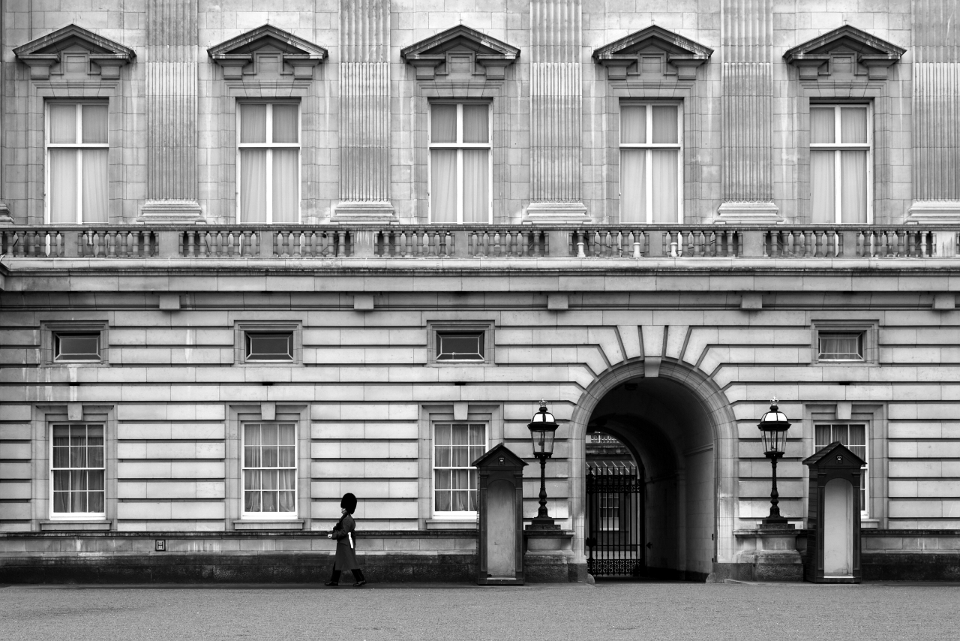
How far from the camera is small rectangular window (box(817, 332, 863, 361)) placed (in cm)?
3750

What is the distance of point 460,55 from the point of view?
123 feet

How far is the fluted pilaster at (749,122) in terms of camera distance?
3741cm

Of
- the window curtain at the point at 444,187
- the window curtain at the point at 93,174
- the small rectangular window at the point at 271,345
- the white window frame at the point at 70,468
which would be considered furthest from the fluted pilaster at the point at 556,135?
the white window frame at the point at 70,468

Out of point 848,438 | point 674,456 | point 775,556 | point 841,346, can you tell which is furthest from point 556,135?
point 775,556

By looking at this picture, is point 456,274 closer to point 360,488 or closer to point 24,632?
point 360,488

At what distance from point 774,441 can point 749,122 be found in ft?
21.6

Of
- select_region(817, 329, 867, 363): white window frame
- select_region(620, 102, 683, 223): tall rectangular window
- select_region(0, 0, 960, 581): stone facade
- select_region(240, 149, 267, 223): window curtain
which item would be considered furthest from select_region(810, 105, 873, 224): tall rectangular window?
select_region(240, 149, 267, 223): window curtain

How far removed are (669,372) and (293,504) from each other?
8.10m

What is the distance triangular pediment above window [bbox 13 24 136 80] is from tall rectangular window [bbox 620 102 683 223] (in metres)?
10.4

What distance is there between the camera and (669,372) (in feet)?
123

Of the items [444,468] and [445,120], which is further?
[445,120]

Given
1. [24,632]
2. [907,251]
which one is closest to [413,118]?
[907,251]

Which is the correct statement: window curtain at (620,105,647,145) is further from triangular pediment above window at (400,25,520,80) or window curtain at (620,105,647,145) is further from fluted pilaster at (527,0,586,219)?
triangular pediment above window at (400,25,520,80)

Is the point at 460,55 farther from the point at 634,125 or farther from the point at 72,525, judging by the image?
the point at 72,525
